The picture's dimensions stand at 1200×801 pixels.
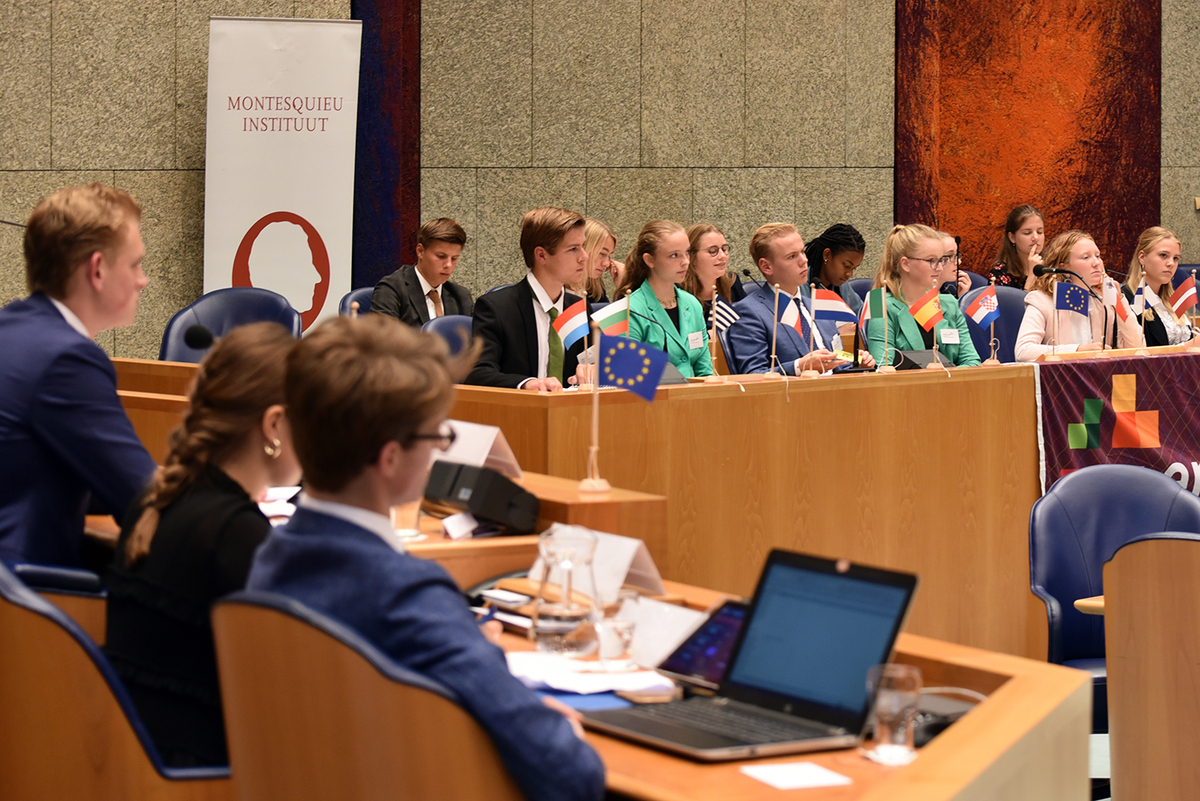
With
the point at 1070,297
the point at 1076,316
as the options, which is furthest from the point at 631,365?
the point at 1076,316

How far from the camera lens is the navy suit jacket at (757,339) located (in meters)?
5.06

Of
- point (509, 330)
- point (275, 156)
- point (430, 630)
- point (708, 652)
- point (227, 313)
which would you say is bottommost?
point (708, 652)

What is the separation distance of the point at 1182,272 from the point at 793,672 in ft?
31.0

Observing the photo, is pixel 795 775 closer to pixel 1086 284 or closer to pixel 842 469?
pixel 842 469

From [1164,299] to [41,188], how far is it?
6140mm

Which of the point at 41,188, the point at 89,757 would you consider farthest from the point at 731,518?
the point at 41,188

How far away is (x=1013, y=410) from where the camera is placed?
4797 millimetres

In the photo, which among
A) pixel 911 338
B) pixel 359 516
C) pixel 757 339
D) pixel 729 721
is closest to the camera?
pixel 359 516

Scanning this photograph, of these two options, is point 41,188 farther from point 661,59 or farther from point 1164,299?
point 1164,299

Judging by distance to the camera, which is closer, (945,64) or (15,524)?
(15,524)

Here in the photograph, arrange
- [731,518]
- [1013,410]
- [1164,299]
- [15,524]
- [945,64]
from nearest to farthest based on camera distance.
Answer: [15,524] → [731,518] → [1013,410] → [1164,299] → [945,64]

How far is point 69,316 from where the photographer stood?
2.64 metres

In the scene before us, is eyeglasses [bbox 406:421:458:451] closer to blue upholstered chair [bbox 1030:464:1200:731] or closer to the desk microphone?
blue upholstered chair [bbox 1030:464:1200:731]

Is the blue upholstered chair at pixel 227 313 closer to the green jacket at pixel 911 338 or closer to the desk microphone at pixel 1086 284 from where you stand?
the green jacket at pixel 911 338
